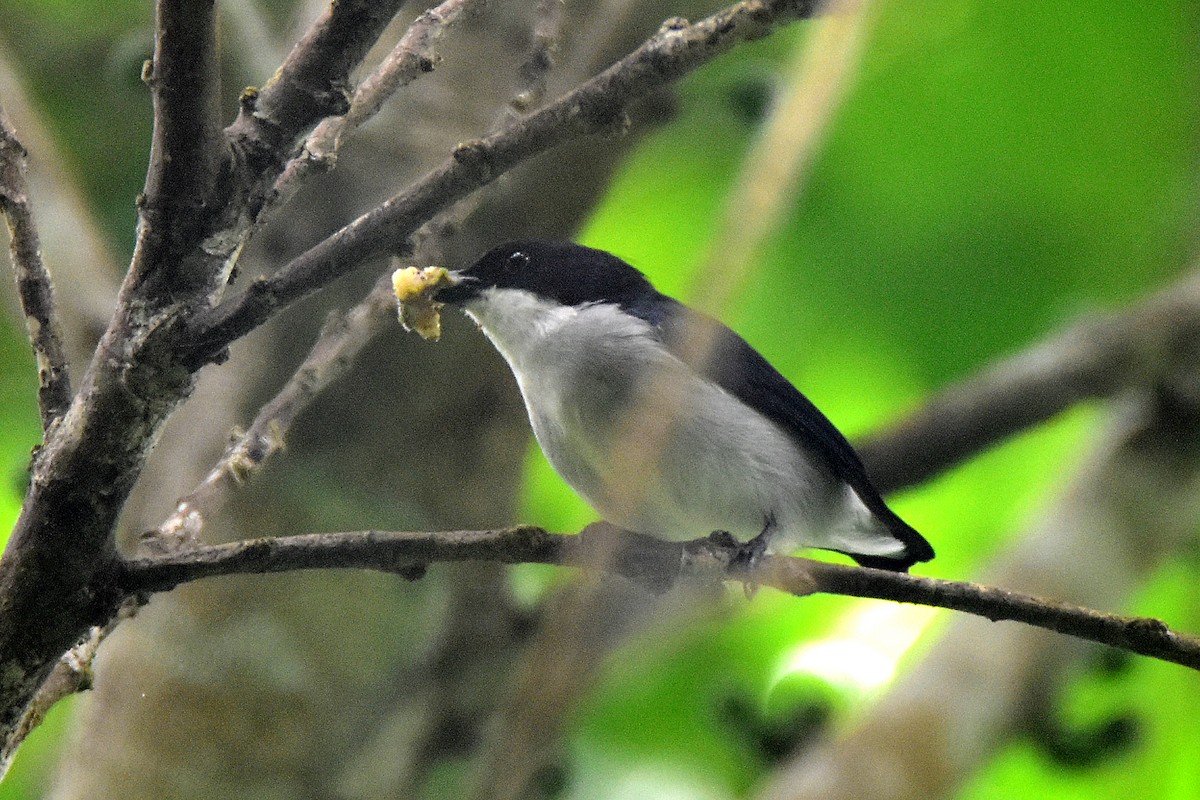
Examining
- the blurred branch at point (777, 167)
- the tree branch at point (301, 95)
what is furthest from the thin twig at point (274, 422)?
the blurred branch at point (777, 167)

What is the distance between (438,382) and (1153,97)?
2776 millimetres

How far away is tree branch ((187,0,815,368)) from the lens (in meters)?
1.55

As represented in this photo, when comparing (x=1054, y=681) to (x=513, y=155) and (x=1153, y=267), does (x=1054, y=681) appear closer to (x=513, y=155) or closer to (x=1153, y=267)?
(x=1153, y=267)

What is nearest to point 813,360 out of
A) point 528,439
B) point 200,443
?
point 528,439

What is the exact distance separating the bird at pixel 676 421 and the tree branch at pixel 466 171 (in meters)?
1.32

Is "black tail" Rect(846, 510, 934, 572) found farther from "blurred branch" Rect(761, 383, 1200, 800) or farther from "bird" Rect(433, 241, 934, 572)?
"blurred branch" Rect(761, 383, 1200, 800)

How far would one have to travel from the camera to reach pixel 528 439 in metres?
4.10

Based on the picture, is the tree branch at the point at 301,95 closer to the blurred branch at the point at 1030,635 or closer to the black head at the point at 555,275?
the black head at the point at 555,275

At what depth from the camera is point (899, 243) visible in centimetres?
479

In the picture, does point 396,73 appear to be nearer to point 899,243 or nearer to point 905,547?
point 905,547

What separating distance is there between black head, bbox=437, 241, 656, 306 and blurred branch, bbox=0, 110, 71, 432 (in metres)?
1.73

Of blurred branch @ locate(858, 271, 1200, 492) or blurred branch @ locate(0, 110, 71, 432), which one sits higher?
blurred branch @ locate(858, 271, 1200, 492)

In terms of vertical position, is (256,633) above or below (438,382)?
below

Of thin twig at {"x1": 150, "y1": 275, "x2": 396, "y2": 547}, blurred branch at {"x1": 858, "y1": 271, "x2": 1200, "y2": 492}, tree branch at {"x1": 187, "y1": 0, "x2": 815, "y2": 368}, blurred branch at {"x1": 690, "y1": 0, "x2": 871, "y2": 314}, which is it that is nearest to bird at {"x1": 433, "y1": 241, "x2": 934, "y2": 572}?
blurred branch at {"x1": 858, "y1": 271, "x2": 1200, "y2": 492}
